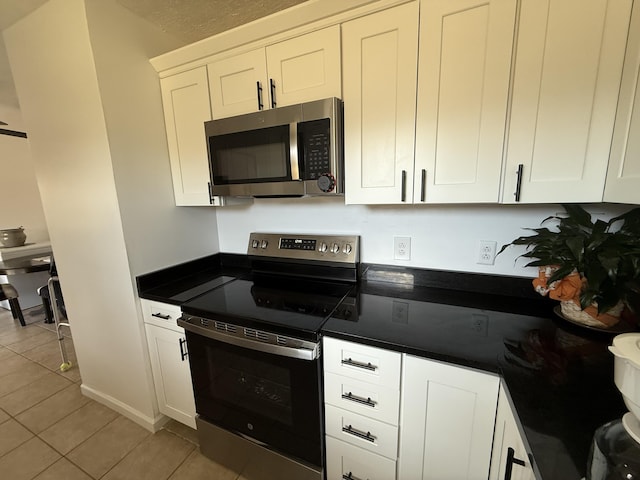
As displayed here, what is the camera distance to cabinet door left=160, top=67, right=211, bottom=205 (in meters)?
1.55

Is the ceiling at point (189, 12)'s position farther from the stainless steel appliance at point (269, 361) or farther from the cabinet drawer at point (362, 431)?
the cabinet drawer at point (362, 431)

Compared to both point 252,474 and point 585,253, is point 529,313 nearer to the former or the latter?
point 585,253

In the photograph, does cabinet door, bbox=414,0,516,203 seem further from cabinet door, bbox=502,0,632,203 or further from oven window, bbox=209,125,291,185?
oven window, bbox=209,125,291,185

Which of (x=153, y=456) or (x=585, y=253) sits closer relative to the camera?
(x=585, y=253)

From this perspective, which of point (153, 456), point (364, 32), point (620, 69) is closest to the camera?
point (620, 69)

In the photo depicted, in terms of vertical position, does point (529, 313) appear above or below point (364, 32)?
below

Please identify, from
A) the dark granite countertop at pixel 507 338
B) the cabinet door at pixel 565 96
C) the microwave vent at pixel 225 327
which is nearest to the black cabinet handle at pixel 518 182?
the cabinet door at pixel 565 96

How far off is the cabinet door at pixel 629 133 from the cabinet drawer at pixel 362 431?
1104 mm

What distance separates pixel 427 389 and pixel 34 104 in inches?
99.2

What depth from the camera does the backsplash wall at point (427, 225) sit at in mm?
1311

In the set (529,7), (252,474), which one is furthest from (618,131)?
(252,474)

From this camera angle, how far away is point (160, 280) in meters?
1.71

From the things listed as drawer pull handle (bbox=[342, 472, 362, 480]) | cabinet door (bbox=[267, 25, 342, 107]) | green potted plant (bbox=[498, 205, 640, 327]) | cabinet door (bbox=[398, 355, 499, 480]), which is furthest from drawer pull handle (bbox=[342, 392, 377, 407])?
cabinet door (bbox=[267, 25, 342, 107])

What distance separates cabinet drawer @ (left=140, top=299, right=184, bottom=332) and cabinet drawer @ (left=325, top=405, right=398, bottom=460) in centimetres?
92
